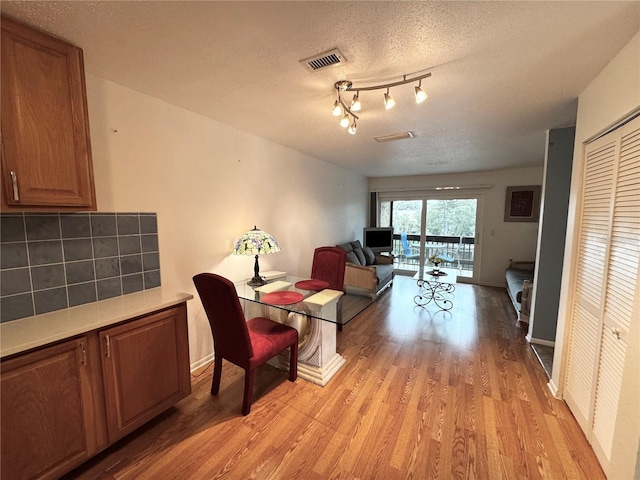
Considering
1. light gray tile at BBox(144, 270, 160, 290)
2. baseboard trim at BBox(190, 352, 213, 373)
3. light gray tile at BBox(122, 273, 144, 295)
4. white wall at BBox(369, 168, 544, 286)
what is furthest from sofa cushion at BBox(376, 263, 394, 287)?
light gray tile at BBox(122, 273, 144, 295)

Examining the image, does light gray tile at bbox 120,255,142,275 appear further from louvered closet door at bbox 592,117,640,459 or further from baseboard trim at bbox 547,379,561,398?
baseboard trim at bbox 547,379,561,398

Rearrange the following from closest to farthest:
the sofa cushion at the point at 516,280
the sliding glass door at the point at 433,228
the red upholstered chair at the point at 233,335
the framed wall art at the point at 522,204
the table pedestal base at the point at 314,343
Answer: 1. the red upholstered chair at the point at 233,335
2. the table pedestal base at the point at 314,343
3. the sofa cushion at the point at 516,280
4. the framed wall art at the point at 522,204
5. the sliding glass door at the point at 433,228

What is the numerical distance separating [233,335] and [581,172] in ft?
9.21

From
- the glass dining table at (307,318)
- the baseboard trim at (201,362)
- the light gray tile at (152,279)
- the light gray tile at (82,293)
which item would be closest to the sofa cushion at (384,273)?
the glass dining table at (307,318)

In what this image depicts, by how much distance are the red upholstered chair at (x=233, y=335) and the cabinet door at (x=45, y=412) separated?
26.9 inches

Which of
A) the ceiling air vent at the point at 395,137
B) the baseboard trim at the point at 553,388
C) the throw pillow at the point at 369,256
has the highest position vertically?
the ceiling air vent at the point at 395,137

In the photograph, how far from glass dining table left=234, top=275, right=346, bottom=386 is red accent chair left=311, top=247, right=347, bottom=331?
15.7 inches

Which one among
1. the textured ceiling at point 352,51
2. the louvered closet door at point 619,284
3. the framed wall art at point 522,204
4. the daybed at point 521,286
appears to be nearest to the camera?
the textured ceiling at point 352,51

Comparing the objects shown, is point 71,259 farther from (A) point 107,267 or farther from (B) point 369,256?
(B) point 369,256

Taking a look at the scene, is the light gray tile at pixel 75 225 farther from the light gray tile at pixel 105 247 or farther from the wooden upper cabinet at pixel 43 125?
the wooden upper cabinet at pixel 43 125

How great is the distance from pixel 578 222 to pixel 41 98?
3.42 meters

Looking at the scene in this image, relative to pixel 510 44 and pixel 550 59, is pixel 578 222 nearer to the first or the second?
pixel 550 59

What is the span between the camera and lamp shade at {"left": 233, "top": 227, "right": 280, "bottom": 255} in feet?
8.01

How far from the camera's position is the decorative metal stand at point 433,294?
406 centimetres
